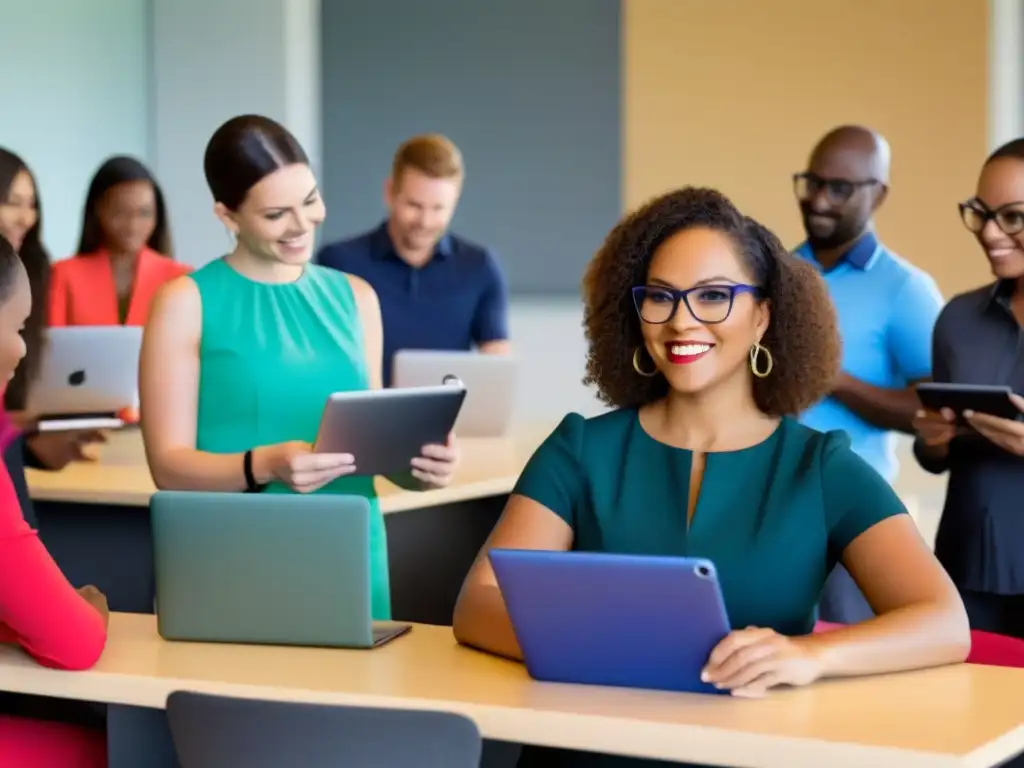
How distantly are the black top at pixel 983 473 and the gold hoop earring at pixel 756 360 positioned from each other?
995 millimetres

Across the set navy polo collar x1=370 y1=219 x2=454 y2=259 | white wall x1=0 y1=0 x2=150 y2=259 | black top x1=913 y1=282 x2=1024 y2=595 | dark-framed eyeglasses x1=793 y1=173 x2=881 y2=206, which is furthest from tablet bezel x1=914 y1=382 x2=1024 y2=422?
white wall x1=0 y1=0 x2=150 y2=259

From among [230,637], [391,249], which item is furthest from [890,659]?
[391,249]

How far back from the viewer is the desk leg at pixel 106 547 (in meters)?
3.96

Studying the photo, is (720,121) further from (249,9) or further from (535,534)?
(535,534)

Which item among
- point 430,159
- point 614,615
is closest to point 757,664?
point 614,615

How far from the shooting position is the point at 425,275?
197 inches

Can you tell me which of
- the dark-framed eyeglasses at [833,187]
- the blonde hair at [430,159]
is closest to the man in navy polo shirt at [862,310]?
the dark-framed eyeglasses at [833,187]

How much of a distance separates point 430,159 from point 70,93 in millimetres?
3033

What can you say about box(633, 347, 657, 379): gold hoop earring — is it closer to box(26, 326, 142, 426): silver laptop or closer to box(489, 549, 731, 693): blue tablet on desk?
box(489, 549, 731, 693): blue tablet on desk

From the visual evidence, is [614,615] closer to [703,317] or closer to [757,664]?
[757,664]

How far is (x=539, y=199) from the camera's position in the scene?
24.2 feet

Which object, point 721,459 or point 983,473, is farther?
point 983,473

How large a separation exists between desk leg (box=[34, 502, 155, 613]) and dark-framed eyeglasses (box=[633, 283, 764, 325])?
1929 millimetres

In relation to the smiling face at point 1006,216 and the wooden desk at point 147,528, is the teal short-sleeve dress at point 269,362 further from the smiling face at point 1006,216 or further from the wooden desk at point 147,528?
the smiling face at point 1006,216
